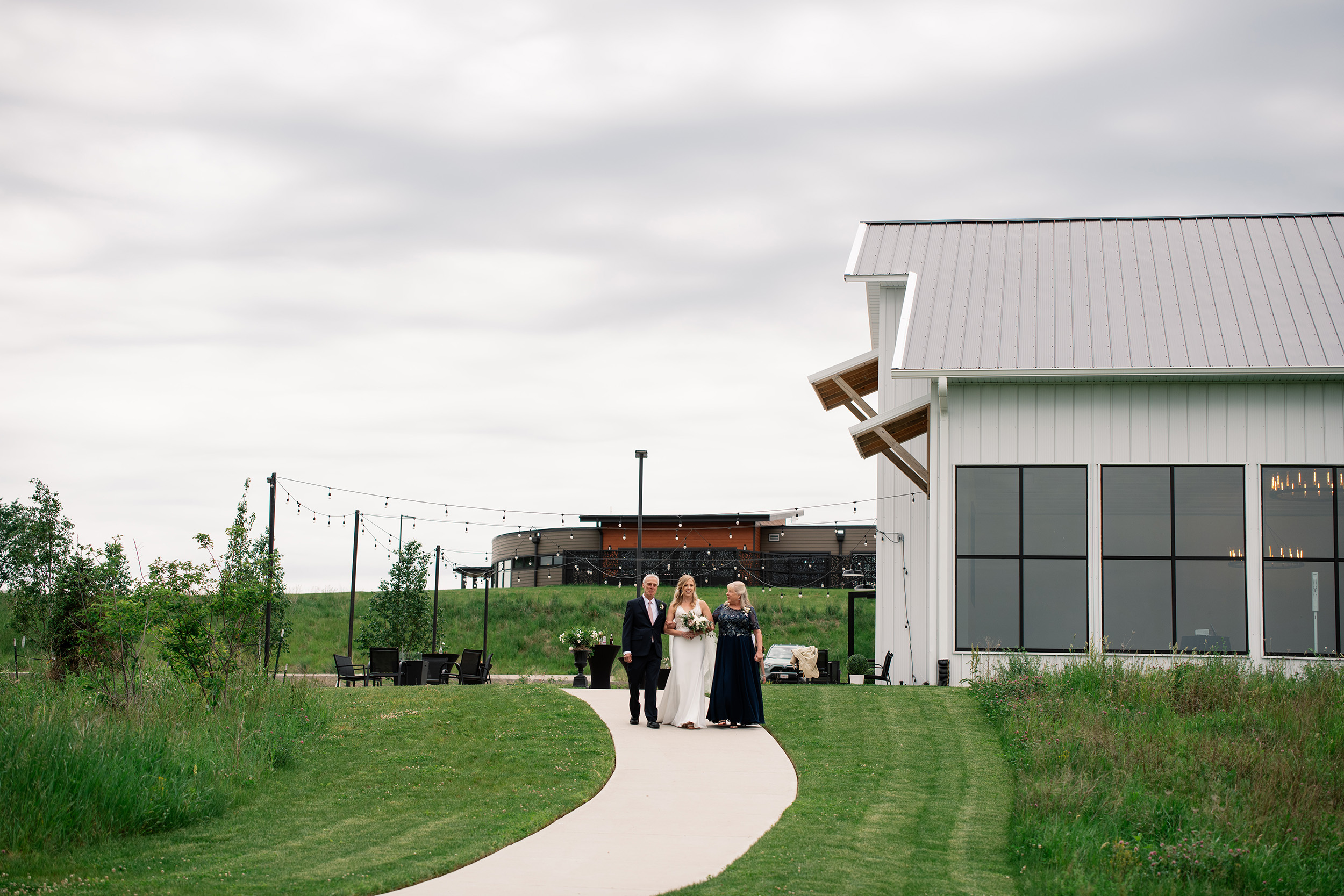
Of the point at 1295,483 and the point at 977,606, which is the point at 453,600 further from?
the point at 1295,483

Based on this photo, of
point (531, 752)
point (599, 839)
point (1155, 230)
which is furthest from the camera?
point (1155, 230)

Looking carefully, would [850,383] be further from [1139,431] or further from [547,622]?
[547,622]

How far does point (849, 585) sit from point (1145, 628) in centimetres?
1777

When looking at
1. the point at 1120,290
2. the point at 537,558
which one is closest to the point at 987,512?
the point at 1120,290

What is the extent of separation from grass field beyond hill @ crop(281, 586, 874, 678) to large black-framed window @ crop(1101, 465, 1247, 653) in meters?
7.24

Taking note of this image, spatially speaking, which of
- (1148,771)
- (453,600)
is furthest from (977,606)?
(453,600)

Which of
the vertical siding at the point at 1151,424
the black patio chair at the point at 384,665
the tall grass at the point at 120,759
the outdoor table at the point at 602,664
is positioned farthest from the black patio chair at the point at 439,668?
the vertical siding at the point at 1151,424

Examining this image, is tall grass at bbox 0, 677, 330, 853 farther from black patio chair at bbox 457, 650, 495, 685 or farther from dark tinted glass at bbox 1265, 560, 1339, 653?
dark tinted glass at bbox 1265, 560, 1339, 653

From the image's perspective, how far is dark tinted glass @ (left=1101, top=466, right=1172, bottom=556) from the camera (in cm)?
2398

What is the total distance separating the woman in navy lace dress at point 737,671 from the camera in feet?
Result: 42.8

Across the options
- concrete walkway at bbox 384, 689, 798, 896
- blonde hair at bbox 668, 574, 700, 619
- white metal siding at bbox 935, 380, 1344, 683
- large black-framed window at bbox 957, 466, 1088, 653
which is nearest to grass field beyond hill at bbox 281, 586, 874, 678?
large black-framed window at bbox 957, 466, 1088, 653

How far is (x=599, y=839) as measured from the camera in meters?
8.09

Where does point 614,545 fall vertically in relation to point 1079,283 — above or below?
below

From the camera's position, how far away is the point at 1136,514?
26.9m
